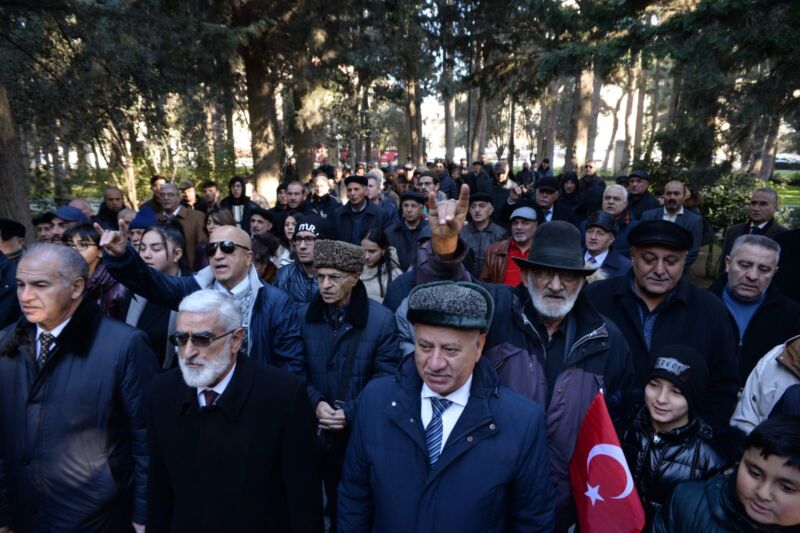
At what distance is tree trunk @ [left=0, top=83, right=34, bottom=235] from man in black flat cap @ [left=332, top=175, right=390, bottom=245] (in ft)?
14.5

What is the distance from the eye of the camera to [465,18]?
20.1m

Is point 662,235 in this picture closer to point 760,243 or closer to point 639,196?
point 760,243

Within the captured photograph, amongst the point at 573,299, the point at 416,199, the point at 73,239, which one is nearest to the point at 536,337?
the point at 573,299

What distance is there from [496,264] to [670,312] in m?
2.43

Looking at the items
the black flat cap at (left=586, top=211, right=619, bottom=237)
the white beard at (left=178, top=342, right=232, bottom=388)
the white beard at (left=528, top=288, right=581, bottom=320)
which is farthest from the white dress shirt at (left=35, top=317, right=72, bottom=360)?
the black flat cap at (left=586, top=211, right=619, bottom=237)

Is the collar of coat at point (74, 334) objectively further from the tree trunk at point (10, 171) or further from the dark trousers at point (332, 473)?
the tree trunk at point (10, 171)

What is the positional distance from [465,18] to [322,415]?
20.0m

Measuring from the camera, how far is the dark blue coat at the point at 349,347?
3.33m

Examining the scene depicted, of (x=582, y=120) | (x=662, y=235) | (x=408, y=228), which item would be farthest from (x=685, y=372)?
(x=582, y=120)

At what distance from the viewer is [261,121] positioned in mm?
14180

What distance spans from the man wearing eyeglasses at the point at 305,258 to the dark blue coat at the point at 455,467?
242 cm

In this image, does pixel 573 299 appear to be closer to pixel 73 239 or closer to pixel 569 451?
pixel 569 451

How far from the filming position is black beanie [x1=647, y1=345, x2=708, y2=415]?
8.75 feet

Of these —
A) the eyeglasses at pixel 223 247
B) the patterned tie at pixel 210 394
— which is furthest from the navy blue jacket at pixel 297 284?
the patterned tie at pixel 210 394
